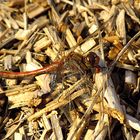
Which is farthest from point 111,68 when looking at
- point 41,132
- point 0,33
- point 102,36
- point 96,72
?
point 0,33

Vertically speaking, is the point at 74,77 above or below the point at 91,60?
below

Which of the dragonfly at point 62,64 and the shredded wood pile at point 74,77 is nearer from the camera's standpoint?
the shredded wood pile at point 74,77

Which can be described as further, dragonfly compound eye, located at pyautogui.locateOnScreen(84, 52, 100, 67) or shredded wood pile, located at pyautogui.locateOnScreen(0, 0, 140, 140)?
dragonfly compound eye, located at pyautogui.locateOnScreen(84, 52, 100, 67)

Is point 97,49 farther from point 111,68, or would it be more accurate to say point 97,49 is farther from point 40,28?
point 40,28

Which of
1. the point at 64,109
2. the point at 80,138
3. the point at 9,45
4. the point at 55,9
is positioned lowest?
the point at 80,138

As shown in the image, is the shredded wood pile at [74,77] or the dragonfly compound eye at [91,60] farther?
the dragonfly compound eye at [91,60]

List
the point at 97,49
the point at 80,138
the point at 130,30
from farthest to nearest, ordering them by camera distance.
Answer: the point at 130,30
the point at 97,49
the point at 80,138

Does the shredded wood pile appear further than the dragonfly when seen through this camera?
No

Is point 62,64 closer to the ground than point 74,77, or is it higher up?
higher up
